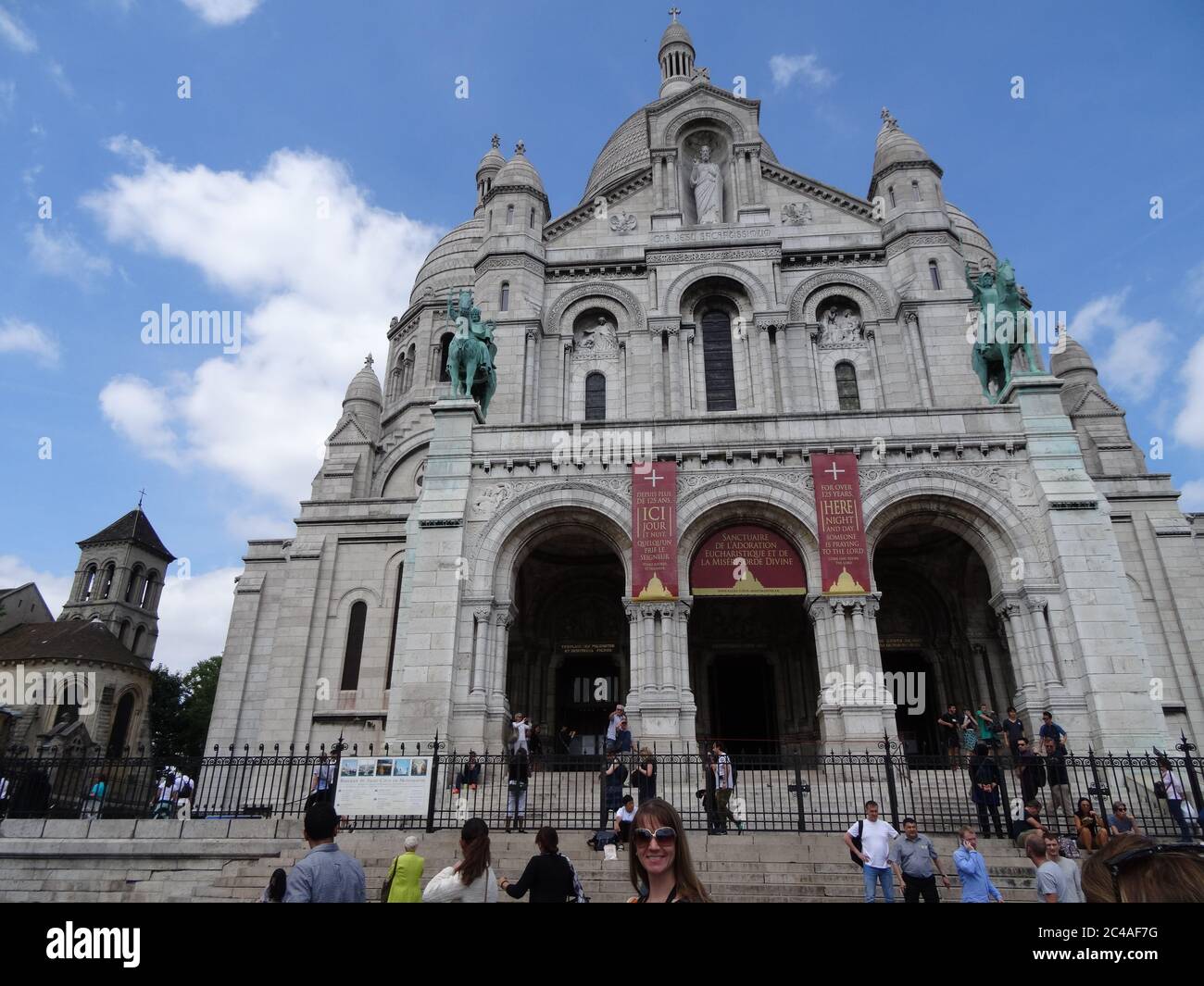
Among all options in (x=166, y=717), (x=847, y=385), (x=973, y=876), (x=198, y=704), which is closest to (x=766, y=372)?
(x=847, y=385)

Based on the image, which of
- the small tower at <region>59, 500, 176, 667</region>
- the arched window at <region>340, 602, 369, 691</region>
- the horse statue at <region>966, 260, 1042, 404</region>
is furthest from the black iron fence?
the small tower at <region>59, 500, 176, 667</region>

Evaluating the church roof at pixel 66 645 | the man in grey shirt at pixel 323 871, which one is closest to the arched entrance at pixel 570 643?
the man in grey shirt at pixel 323 871

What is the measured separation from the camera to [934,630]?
22.2 meters

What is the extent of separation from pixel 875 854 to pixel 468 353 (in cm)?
1637

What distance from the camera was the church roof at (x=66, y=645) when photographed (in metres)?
42.5

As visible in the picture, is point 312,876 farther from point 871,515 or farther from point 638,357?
point 638,357

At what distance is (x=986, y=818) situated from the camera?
12.4m

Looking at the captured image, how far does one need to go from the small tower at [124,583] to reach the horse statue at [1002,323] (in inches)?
2393

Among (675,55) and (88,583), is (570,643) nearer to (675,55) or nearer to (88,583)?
(675,55)

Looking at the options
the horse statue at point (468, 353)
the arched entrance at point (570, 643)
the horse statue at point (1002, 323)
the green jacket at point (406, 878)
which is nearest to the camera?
the green jacket at point (406, 878)

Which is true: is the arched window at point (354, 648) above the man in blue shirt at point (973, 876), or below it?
above

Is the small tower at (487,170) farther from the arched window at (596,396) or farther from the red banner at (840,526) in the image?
the red banner at (840,526)
